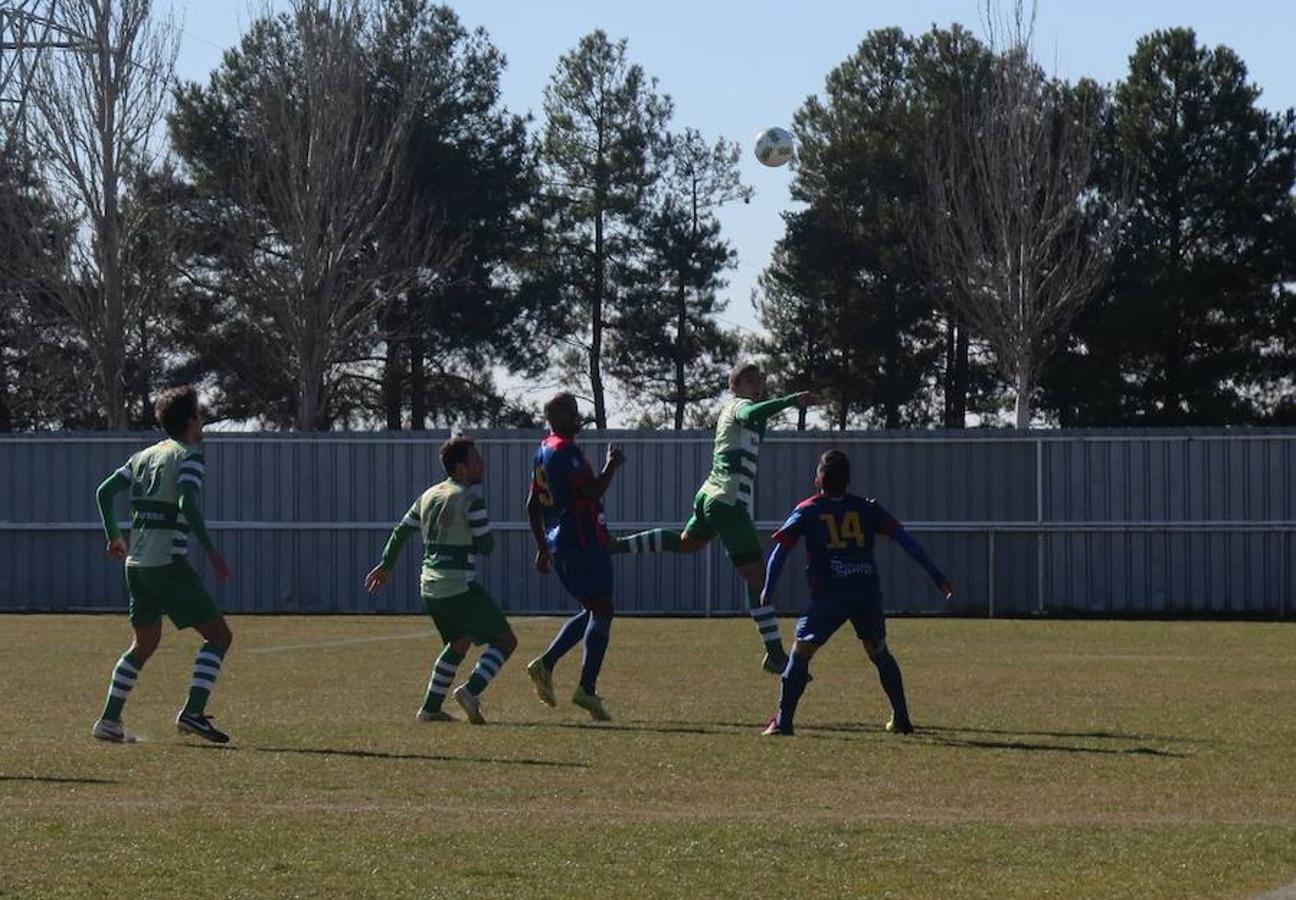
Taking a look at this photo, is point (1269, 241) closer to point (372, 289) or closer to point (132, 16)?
point (372, 289)

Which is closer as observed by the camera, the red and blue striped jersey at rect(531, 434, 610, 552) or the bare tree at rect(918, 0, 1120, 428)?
the red and blue striped jersey at rect(531, 434, 610, 552)

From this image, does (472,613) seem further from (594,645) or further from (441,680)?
(594,645)

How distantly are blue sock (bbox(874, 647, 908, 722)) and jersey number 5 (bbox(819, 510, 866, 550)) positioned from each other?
24.5 inches

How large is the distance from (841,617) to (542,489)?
2103mm

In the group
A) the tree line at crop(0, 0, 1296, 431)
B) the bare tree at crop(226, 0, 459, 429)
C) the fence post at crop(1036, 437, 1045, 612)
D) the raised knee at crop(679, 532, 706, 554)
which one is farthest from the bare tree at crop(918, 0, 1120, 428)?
the raised knee at crop(679, 532, 706, 554)

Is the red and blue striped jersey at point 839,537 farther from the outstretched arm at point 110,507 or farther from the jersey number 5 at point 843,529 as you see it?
the outstretched arm at point 110,507

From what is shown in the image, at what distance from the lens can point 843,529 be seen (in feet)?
41.5

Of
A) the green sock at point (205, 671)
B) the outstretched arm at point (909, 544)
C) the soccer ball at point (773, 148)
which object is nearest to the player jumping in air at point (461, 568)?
the green sock at point (205, 671)

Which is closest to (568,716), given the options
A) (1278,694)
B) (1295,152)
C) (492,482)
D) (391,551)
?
(391,551)

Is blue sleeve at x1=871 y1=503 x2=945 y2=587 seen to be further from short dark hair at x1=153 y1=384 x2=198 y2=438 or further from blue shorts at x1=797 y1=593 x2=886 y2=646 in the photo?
short dark hair at x1=153 y1=384 x2=198 y2=438

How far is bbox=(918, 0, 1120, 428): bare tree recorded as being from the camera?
52.1 metres

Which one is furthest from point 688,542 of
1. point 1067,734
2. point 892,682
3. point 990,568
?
point 990,568

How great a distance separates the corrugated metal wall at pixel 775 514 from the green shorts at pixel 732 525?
14461mm

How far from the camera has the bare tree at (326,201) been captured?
5022 cm
